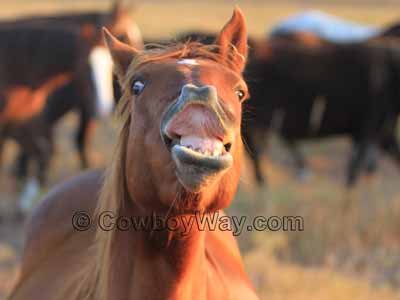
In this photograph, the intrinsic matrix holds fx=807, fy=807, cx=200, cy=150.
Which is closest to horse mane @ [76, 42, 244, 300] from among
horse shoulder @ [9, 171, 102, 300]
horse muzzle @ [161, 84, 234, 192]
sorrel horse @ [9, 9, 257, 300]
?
sorrel horse @ [9, 9, 257, 300]

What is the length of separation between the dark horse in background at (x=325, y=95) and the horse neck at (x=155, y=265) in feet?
20.7

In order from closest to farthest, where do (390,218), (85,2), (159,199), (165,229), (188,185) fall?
1. (188,185)
2. (159,199)
3. (165,229)
4. (390,218)
5. (85,2)

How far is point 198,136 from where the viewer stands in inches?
77.7

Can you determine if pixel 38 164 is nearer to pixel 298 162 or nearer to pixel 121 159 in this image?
pixel 298 162

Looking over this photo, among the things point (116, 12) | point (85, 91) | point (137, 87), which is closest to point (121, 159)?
point (137, 87)

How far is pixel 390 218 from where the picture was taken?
6.89m

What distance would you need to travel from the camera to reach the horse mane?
7.72ft

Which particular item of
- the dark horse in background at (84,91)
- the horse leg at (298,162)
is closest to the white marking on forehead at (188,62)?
the dark horse in background at (84,91)

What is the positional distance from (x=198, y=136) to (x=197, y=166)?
0.08m

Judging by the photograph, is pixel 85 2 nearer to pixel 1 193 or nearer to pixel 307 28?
pixel 307 28

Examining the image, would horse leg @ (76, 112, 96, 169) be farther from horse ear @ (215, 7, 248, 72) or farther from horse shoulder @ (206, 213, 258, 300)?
horse ear @ (215, 7, 248, 72)

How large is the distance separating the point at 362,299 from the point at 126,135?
315 cm

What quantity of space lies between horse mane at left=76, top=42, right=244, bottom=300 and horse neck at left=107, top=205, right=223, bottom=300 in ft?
0.11

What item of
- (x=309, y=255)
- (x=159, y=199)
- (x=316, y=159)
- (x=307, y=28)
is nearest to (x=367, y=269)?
(x=309, y=255)
